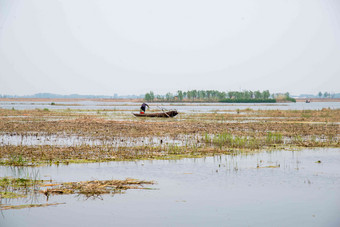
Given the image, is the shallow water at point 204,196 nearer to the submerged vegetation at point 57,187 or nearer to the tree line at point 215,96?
the submerged vegetation at point 57,187

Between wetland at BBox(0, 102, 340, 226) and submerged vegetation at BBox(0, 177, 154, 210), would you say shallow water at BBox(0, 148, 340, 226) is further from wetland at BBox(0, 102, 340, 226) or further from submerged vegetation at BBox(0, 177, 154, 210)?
submerged vegetation at BBox(0, 177, 154, 210)

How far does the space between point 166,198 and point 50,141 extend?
38.8 feet

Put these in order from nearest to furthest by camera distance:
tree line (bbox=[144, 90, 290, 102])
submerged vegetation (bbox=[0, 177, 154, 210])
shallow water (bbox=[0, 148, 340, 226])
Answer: shallow water (bbox=[0, 148, 340, 226])
submerged vegetation (bbox=[0, 177, 154, 210])
tree line (bbox=[144, 90, 290, 102])

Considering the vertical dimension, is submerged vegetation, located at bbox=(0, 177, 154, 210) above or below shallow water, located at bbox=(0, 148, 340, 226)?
above

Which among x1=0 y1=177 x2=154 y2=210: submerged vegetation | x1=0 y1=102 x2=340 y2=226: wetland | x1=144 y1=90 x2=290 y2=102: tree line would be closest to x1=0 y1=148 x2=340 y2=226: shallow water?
x1=0 y1=102 x2=340 y2=226: wetland

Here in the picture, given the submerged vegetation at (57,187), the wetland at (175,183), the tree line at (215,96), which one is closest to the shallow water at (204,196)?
the wetland at (175,183)

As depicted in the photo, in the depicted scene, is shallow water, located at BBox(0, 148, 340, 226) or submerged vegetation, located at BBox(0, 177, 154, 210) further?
submerged vegetation, located at BBox(0, 177, 154, 210)

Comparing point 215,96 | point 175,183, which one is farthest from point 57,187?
point 215,96

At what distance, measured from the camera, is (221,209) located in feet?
32.2

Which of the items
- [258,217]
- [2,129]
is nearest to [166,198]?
[258,217]

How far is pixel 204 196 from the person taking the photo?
35.6 feet

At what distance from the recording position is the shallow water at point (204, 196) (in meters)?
9.04

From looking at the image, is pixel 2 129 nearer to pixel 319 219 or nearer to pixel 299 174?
pixel 299 174

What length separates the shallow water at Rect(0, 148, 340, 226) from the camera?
904cm
